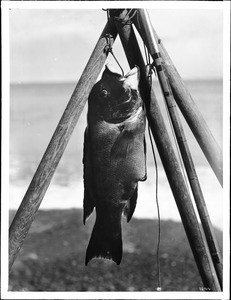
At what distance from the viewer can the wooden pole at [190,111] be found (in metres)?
2.22

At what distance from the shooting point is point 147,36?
7.20 feet

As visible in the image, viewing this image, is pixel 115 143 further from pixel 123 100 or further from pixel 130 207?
pixel 130 207

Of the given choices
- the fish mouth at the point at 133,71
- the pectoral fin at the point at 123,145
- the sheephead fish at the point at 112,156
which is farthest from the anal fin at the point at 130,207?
the fish mouth at the point at 133,71

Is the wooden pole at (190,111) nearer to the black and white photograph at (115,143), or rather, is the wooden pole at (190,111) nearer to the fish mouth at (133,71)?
the black and white photograph at (115,143)

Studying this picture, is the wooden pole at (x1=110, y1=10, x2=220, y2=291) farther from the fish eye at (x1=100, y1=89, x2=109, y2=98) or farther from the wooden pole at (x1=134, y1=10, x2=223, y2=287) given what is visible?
the fish eye at (x1=100, y1=89, x2=109, y2=98)

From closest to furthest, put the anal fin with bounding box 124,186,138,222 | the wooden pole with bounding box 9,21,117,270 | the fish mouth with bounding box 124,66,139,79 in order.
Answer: the wooden pole with bounding box 9,21,117,270
the fish mouth with bounding box 124,66,139,79
the anal fin with bounding box 124,186,138,222

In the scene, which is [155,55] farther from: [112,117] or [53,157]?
[53,157]

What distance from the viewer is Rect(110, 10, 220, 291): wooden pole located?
7.30 ft

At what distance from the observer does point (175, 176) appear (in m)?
2.24

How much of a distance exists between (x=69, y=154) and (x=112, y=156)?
0.21 meters

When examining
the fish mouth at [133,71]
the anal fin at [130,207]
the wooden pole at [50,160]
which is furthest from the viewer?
the anal fin at [130,207]

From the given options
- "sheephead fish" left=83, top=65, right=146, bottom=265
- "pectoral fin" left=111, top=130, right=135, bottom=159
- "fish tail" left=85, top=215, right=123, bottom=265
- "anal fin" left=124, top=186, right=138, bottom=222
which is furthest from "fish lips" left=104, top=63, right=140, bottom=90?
"fish tail" left=85, top=215, right=123, bottom=265

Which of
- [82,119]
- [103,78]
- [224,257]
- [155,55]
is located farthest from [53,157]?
[224,257]

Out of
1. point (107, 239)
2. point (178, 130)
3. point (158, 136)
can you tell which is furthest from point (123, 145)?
point (107, 239)
